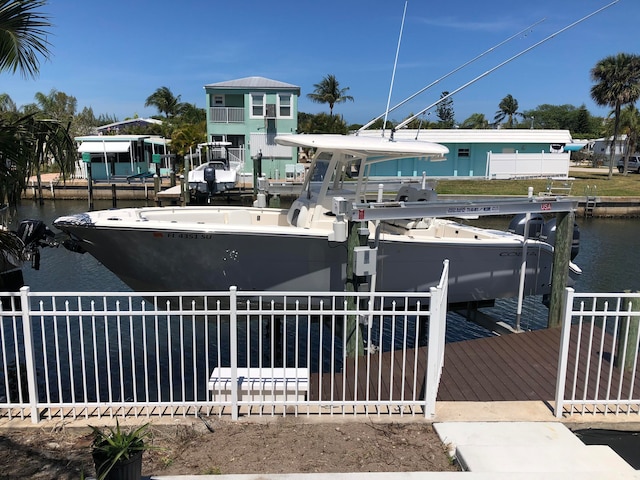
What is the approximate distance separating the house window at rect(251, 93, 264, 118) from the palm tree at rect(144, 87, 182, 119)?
33727 mm

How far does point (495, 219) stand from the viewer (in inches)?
1060

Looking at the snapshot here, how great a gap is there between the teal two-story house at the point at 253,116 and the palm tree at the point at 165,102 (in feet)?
105

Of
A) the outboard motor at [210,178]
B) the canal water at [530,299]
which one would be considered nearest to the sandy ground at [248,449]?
the canal water at [530,299]

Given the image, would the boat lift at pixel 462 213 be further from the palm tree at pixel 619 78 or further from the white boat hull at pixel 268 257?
the palm tree at pixel 619 78

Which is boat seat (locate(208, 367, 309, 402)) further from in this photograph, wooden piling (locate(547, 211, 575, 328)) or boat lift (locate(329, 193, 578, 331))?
wooden piling (locate(547, 211, 575, 328))

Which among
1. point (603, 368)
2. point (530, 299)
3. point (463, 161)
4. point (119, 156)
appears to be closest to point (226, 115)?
point (119, 156)

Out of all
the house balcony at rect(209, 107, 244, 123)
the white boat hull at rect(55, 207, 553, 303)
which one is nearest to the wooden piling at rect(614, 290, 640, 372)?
the white boat hull at rect(55, 207, 553, 303)

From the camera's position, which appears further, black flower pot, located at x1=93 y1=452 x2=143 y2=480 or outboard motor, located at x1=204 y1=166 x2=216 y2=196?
outboard motor, located at x1=204 y1=166 x2=216 y2=196

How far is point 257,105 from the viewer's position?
1280 inches

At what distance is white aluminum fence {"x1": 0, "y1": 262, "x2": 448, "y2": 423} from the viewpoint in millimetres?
4703

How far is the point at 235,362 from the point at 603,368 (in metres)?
4.73

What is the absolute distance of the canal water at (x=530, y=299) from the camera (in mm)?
11820

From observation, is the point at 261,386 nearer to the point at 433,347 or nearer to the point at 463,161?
the point at 433,347

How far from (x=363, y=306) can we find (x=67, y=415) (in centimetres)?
528
